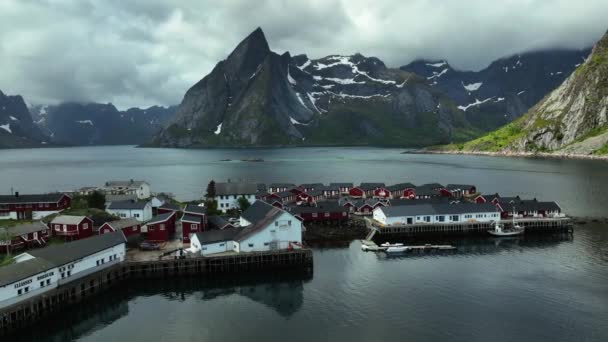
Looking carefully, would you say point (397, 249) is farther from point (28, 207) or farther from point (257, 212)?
point (28, 207)

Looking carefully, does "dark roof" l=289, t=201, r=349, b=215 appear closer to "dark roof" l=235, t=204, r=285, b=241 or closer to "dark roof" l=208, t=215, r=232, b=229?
"dark roof" l=208, t=215, r=232, b=229

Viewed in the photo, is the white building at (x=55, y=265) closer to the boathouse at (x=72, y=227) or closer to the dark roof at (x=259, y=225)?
the boathouse at (x=72, y=227)

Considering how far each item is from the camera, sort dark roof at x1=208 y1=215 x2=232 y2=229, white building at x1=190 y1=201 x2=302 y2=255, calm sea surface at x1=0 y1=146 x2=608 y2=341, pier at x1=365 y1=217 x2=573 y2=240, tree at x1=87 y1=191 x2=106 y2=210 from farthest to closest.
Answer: tree at x1=87 y1=191 x2=106 y2=210 → pier at x1=365 y1=217 x2=573 y2=240 → dark roof at x1=208 y1=215 x2=232 y2=229 → white building at x1=190 y1=201 x2=302 y2=255 → calm sea surface at x1=0 y1=146 x2=608 y2=341

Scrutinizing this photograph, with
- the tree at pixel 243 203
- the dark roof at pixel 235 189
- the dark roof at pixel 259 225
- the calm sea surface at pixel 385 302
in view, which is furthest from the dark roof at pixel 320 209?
the dark roof at pixel 259 225

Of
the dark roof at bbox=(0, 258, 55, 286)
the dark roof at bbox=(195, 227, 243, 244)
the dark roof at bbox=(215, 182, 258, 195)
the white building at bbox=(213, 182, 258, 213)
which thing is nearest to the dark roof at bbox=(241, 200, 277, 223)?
the dark roof at bbox=(195, 227, 243, 244)

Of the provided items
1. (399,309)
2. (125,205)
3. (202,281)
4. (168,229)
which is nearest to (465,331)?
(399,309)
